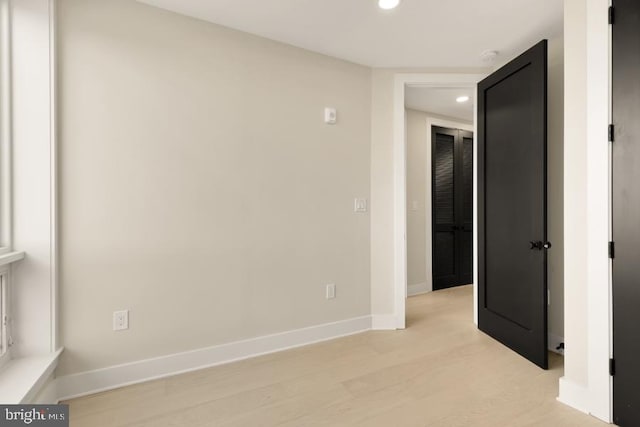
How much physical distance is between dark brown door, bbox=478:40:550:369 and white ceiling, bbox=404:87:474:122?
2.58 ft

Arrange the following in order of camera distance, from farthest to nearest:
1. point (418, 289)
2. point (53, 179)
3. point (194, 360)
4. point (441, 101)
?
point (418, 289), point (441, 101), point (194, 360), point (53, 179)

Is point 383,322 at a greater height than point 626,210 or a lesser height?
lesser

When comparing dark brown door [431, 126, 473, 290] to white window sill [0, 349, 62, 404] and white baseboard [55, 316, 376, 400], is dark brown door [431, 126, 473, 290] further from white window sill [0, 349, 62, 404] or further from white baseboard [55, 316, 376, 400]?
white window sill [0, 349, 62, 404]

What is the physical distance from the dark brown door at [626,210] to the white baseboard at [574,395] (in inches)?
4.9

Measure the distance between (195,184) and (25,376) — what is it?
4.48 ft

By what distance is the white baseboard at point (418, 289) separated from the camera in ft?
13.8

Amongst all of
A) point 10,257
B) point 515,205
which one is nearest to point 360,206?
point 515,205

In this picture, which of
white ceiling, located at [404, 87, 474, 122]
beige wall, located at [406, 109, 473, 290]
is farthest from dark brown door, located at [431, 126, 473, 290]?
white ceiling, located at [404, 87, 474, 122]

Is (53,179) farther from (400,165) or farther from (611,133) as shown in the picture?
(611,133)

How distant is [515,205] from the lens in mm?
2393

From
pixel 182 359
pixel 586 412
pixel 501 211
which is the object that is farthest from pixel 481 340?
pixel 182 359

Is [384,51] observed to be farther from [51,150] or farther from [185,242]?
A: [51,150]

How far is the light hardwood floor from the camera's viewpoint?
1.62m

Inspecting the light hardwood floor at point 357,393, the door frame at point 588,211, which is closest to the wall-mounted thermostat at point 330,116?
the door frame at point 588,211
